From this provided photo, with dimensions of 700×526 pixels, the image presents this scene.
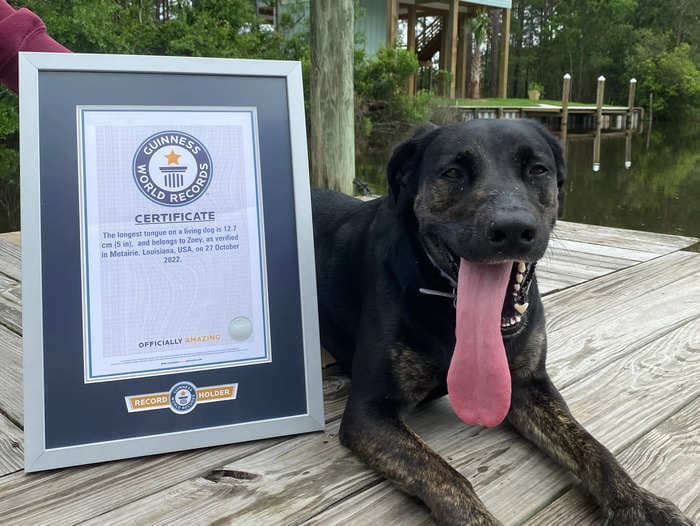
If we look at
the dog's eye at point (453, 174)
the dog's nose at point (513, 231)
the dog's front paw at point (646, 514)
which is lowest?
the dog's front paw at point (646, 514)

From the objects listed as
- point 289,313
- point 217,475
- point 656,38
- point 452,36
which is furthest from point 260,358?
point 656,38

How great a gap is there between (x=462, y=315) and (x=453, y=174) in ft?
1.66

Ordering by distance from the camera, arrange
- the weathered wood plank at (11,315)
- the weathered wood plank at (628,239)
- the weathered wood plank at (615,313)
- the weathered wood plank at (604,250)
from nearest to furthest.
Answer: the weathered wood plank at (615,313), the weathered wood plank at (11,315), the weathered wood plank at (604,250), the weathered wood plank at (628,239)

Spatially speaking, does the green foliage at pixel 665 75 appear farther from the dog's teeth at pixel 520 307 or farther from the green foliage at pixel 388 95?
the dog's teeth at pixel 520 307

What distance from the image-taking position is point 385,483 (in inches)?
75.6

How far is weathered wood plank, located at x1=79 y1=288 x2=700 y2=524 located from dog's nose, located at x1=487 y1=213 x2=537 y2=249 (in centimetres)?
73

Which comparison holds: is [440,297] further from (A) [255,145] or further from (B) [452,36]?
(B) [452,36]

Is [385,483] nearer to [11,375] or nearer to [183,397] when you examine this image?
[183,397]

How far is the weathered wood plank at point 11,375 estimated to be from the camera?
2314 millimetres

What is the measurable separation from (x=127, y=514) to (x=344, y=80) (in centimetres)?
502

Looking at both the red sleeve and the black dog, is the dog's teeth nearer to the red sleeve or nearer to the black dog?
the black dog

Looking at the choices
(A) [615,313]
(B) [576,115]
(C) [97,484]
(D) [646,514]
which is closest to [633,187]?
(A) [615,313]

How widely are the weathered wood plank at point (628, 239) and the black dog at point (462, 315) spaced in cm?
318

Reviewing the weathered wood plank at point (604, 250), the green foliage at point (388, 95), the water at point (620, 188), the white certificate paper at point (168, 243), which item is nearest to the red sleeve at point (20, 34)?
the white certificate paper at point (168, 243)
